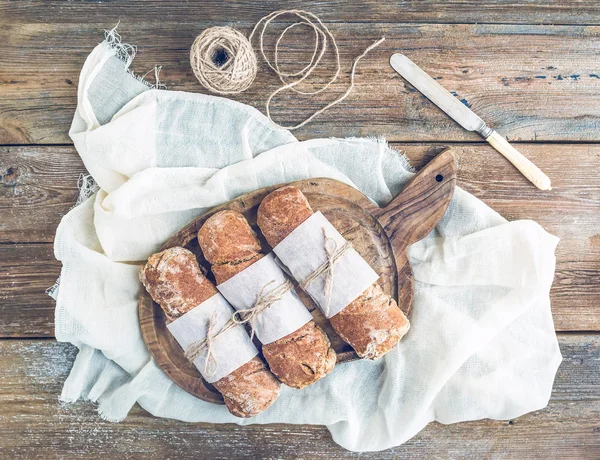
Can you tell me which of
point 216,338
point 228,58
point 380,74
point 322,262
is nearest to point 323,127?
point 380,74

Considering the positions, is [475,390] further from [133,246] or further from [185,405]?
[133,246]

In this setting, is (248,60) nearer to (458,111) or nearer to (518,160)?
(458,111)

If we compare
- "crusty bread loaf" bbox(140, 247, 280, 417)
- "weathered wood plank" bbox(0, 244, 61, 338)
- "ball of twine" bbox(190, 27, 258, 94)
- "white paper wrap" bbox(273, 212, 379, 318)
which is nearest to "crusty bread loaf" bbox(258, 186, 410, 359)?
"white paper wrap" bbox(273, 212, 379, 318)

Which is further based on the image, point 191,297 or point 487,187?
point 487,187

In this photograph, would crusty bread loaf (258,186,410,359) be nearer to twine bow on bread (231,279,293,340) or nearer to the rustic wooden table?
twine bow on bread (231,279,293,340)

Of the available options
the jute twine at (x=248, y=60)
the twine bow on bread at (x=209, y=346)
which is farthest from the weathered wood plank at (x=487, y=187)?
the twine bow on bread at (x=209, y=346)

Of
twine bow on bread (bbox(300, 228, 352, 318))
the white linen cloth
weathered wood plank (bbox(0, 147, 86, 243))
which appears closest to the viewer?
twine bow on bread (bbox(300, 228, 352, 318))
